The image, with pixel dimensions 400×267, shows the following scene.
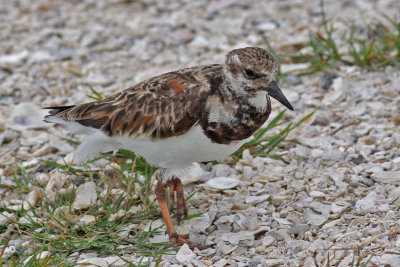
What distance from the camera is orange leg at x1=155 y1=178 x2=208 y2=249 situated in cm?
419

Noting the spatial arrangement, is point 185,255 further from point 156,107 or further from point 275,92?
point 275,92

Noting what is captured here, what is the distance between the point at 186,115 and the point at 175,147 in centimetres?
24

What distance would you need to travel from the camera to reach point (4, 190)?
16.6 feet

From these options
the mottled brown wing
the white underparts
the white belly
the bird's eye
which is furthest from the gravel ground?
the bird's eye

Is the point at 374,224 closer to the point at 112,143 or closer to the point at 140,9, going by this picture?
the point at 112,143

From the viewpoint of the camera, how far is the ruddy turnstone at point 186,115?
393 centimetres

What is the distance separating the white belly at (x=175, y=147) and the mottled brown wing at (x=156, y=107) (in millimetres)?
49

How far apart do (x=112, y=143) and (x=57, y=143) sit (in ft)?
4.61

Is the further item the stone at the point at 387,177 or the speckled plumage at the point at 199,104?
the stone at the point at 387,177

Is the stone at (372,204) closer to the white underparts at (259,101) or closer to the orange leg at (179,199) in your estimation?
the white underparts at (259,101)

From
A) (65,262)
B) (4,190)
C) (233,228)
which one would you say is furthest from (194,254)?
(4,190)

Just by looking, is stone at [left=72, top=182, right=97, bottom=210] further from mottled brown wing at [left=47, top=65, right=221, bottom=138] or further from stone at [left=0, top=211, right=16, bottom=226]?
mottled brown wing at [left=47, top=65, right=221, bottom=138]

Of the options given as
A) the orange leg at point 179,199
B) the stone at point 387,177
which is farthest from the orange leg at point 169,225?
the stone at point 387,177

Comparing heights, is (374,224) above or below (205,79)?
below
